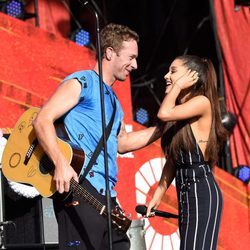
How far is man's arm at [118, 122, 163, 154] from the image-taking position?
5555 mm

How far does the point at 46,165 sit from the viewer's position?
4.70m

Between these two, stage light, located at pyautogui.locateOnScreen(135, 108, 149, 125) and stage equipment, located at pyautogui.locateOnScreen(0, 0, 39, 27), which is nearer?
stage equipment, located at pyautogui.locateOnScreen(0, 0, 39, 27)

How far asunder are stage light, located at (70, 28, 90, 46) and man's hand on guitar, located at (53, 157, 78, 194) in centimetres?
412

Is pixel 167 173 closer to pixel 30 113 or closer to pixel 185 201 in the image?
pixel 185 201

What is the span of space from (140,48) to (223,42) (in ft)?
8.04

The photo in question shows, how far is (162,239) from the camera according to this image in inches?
304

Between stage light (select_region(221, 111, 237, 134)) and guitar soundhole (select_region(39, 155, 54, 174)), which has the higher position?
stage light (select_region(221, 111, 237, 134))

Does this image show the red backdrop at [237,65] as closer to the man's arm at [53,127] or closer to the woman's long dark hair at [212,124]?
the woman's long dark hair at [212,124]

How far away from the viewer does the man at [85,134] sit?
4531mm

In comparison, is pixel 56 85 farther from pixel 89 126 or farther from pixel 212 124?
pixel 89 126

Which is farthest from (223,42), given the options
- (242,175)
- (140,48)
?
(140,48)

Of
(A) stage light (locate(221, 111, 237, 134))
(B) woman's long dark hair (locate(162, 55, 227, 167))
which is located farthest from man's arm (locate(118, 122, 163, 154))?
(A) stage light (locate(221, 111, 237, 134))

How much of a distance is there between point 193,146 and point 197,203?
38 centimetres

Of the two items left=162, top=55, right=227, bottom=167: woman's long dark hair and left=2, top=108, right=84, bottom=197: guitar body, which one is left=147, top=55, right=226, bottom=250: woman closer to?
left=162, top=55, right=227, bottom=167: woman's long dark hair
